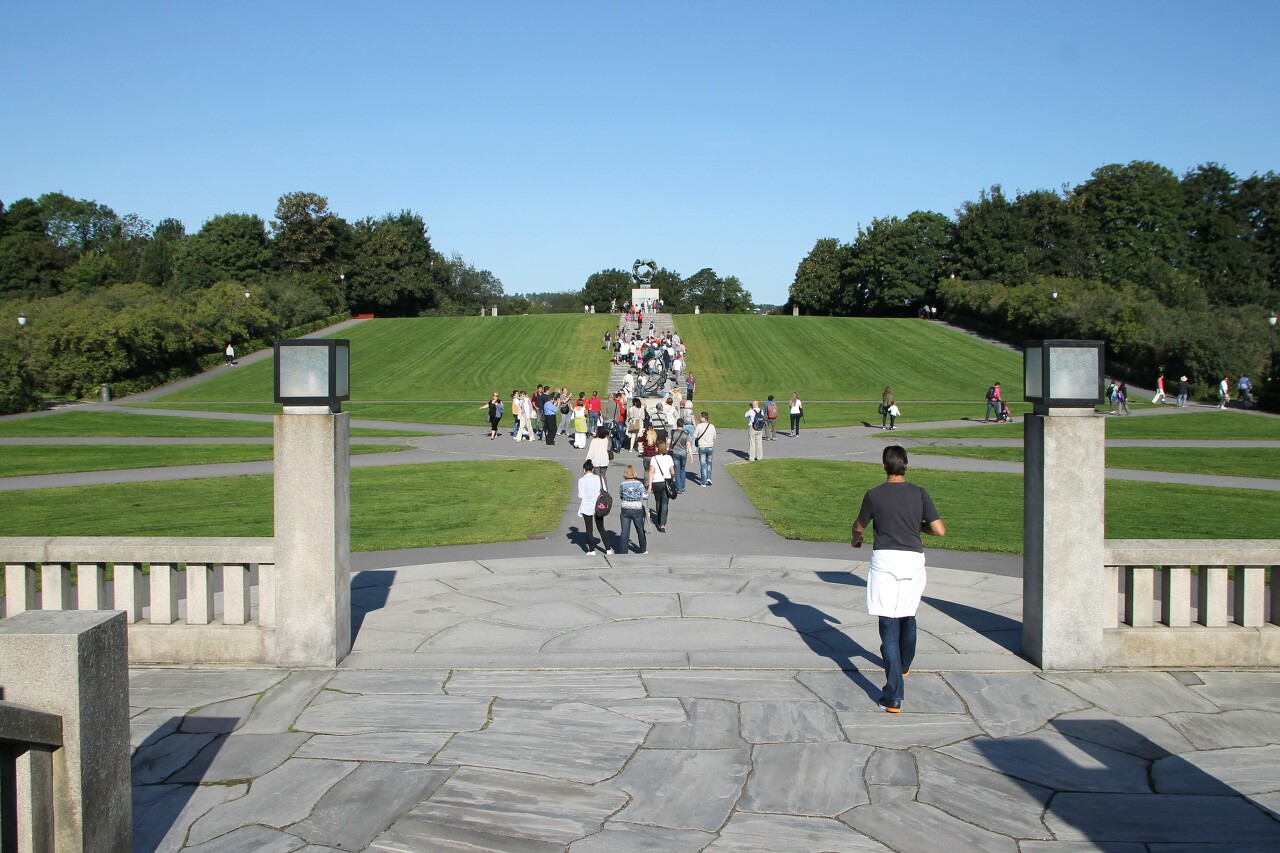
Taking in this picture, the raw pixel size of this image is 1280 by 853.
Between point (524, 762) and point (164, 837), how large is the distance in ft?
6.48

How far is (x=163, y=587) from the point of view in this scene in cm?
798

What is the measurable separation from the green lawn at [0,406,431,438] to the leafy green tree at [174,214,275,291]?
57.2 metres

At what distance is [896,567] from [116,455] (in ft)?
86.7

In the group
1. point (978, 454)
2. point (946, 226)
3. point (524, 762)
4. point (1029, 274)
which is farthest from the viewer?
point (946, 226)

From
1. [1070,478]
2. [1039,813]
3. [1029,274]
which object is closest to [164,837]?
[1039,813]

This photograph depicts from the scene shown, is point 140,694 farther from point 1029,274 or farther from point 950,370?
point 1029,274

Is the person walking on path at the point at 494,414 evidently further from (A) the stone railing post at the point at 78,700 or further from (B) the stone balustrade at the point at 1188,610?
(A) the stone railing post at the point at 78,700

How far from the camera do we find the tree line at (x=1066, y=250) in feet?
236

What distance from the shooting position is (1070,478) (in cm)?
787

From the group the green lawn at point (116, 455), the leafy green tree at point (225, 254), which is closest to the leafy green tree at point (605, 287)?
the leafy green tree at point (225, 254)

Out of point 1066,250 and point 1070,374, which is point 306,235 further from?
point 1070,374

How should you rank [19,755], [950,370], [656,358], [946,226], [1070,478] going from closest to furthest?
[19,755] < [1070,478] < [656,358] < [950,370] < [946,226]

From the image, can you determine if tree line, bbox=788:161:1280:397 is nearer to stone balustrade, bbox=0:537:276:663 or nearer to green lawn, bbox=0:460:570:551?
green lawn, bbox=0:460:570:551

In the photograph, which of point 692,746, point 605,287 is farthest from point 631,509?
point 605,287
